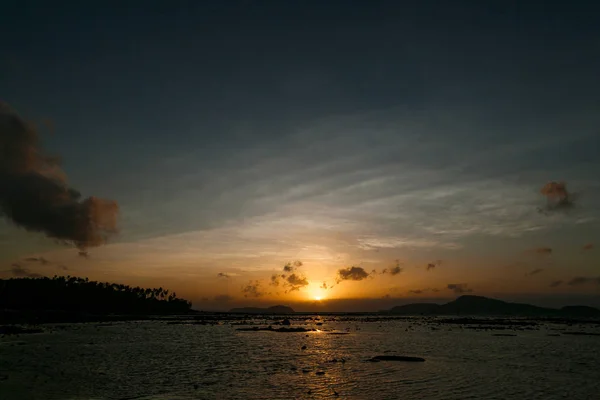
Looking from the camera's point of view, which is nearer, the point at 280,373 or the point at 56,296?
the point at 280,373

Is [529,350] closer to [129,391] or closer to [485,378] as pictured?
[485,378]

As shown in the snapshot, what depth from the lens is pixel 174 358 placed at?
46.5 meters

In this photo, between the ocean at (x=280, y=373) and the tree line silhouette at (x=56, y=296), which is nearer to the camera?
the ocean at (x=280, y=373)

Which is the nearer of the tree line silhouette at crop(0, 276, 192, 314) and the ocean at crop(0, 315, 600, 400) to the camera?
the ocean at crop(0, 315, 600, 400)

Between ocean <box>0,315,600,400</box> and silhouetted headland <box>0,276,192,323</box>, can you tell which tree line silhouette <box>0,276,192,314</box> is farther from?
ocean <box>0,315,600,400</box>

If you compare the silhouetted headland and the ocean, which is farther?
the silhouetted headland

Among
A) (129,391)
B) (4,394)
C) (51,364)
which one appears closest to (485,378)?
(129,391)

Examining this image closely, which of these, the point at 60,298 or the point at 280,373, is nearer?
the point at 280,373

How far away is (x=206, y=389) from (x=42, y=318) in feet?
375

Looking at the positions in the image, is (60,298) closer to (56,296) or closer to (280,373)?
(56,296)

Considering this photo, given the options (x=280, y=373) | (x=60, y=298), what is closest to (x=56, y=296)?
(x=60, y=298)

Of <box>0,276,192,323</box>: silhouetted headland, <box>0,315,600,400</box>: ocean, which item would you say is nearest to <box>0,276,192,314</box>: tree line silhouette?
<box>0,276,192,323</box>: silhouetted headland

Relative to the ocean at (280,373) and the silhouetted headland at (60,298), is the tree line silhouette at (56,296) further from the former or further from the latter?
the ocean at (280,373)

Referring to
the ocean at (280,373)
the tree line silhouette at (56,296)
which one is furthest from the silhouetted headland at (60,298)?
the ocean at (280,373)
